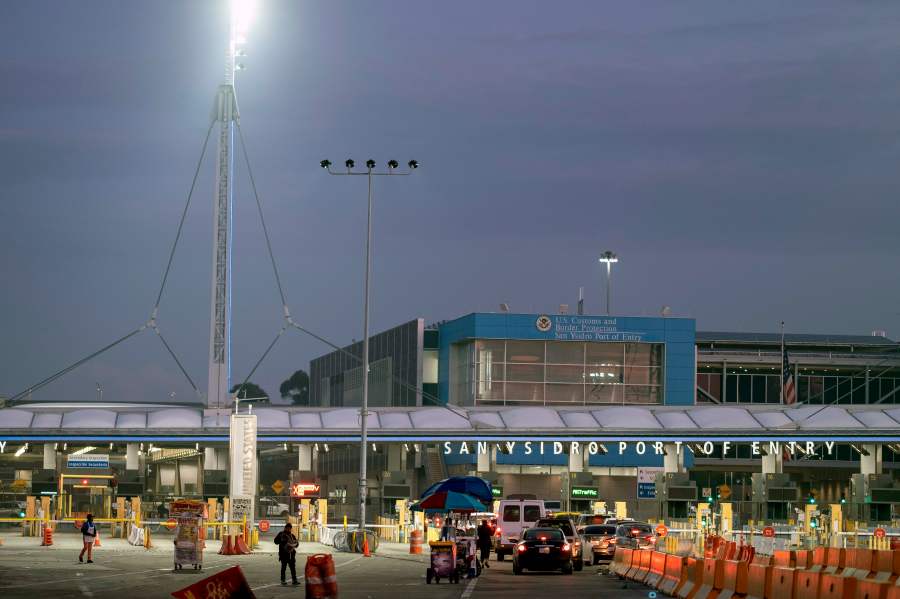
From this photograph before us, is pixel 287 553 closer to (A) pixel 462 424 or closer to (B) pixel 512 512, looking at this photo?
(B) pixel 512 512

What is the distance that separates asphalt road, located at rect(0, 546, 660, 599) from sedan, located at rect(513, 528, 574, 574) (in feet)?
1.17

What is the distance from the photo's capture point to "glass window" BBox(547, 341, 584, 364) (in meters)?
95.8

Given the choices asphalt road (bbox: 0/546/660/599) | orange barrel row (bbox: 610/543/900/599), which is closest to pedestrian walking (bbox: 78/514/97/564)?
asphalt road (bbox: 0/546/660/599)


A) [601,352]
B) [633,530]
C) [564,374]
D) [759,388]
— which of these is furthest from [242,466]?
[759,388]

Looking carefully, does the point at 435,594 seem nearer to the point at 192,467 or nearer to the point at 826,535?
the point at 826,535

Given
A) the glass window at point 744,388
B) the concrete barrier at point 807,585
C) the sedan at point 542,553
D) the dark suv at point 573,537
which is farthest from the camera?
the glass window at point 744,388

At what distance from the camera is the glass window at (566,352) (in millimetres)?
95812

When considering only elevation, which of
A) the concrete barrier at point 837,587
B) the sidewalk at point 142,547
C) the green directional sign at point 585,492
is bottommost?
the sidewalk at point 142,547

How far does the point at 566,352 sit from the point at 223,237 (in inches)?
1050

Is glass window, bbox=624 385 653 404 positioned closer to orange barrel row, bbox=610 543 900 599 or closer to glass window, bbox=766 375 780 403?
glass window, bbox=766 375 780 403

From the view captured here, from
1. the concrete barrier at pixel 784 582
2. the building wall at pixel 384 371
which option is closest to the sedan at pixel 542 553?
the concrete barrier at pixel 784 582

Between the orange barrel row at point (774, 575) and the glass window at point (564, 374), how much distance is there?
59.6 meters

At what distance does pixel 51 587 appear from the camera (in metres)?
29.5

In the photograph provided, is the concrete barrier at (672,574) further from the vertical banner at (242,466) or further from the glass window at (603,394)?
the glass window at (603,394)
